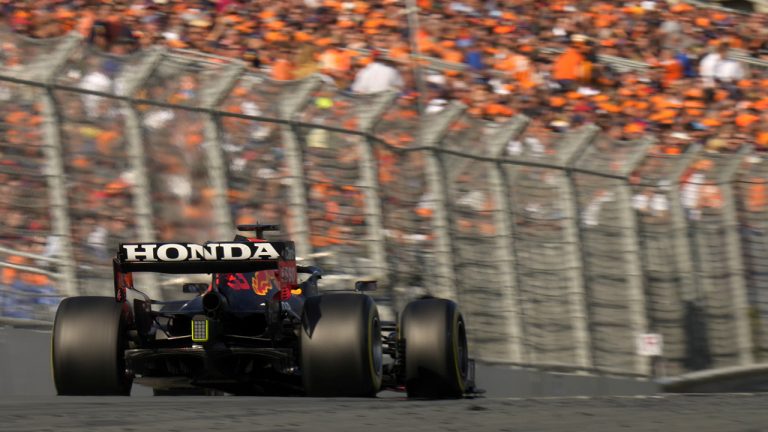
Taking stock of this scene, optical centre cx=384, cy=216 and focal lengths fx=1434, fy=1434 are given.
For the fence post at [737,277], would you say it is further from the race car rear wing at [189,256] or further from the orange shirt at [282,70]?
the race car rear wing at [189,256]

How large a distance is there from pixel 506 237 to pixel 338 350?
211 inches

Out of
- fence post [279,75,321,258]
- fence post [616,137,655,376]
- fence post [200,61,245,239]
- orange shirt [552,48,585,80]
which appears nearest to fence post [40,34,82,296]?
fence post [200,61,245,239]

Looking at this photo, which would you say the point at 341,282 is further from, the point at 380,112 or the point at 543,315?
the point at 543,315

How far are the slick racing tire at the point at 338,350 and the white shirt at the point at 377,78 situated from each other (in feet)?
22.8

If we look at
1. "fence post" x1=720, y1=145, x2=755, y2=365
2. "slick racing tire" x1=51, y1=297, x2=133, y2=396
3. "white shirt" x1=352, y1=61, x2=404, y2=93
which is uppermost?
"white shirt" x1=352, y1=61, x2=404, y2=93

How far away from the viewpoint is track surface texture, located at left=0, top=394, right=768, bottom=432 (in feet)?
17.2

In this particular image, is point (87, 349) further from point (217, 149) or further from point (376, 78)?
point (376, 78)

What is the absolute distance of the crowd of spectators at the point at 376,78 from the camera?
9953mm

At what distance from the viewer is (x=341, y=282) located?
1105 centimetres

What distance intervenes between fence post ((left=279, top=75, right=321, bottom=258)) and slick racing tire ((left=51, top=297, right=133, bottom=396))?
3.32 meters

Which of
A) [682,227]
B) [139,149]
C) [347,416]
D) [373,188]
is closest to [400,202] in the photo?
[373,188]

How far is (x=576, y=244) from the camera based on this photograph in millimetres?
13094

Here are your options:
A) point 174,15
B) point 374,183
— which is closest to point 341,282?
point 374,183

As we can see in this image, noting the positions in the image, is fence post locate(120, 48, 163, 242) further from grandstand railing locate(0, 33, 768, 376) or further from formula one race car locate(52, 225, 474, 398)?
formula one race car locate(52, 225, 474, 398)
